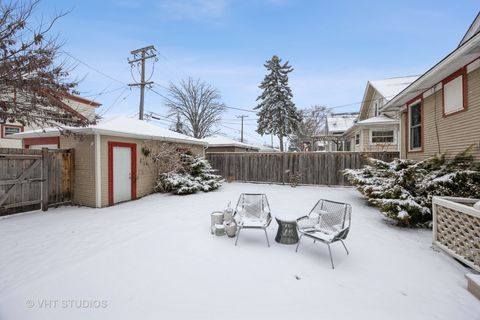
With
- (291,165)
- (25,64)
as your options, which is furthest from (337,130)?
(25,64)

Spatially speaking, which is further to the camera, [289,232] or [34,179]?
[34,179]

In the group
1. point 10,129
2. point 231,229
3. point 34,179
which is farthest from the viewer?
point 10,129

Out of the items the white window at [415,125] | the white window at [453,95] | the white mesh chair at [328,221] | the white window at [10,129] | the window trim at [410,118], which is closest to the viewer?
the white mesh chair at [328,221]

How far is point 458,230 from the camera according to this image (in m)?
3.57

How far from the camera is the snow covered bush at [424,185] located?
186 inches

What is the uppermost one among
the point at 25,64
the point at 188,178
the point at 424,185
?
the point at 25,64

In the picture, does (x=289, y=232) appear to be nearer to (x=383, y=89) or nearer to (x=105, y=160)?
(x=105, y=160)

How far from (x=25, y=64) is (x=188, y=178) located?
720cm

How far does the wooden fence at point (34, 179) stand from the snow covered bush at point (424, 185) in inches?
366

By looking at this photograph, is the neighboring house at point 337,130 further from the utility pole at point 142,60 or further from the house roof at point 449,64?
the utility pole at point 142,60

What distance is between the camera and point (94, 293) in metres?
2.65

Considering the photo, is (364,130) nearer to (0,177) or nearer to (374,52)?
(374,52)

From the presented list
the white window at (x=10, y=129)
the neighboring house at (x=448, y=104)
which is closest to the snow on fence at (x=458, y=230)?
the neighboring house at (x=448, y=104)

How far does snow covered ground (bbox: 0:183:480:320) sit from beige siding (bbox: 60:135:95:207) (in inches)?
86.2
